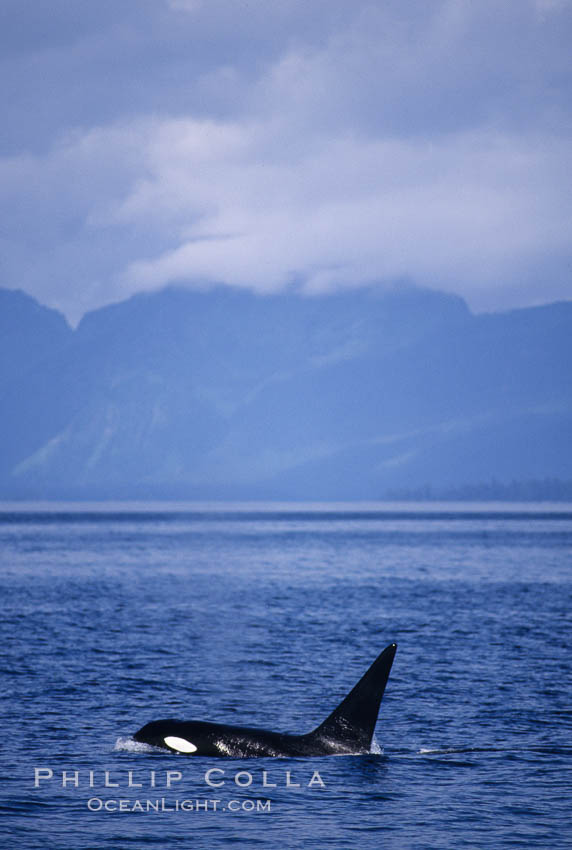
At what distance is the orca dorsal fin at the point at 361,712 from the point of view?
2675 centimetres

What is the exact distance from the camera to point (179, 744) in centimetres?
2727

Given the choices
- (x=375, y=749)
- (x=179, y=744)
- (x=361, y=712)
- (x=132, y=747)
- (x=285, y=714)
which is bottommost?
(x=375, y=749)

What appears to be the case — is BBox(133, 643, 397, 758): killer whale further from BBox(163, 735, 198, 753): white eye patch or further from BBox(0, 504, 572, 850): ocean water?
BBox(0, 504, 572, 850): ocean water

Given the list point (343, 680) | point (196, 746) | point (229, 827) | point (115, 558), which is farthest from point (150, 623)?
point (115, 558)

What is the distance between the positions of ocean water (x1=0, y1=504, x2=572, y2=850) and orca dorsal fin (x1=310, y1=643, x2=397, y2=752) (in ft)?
1.72

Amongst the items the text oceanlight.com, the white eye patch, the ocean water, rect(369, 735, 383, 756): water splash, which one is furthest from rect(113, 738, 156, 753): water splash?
rect(369, 735, 383, 756): water splash

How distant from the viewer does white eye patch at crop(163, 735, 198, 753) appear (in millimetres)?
27109

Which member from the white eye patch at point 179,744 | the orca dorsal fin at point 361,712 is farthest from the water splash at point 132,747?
the orca dorsal fin at point 361,712

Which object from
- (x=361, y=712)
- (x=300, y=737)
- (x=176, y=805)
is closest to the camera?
(x=176, y=805)

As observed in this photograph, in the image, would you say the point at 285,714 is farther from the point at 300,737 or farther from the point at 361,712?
the point at 361,712

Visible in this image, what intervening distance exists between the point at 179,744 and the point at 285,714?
6752mm

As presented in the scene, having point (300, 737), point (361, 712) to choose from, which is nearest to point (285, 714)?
point (300, 737)

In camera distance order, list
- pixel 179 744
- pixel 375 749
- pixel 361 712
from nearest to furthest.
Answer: pixel 361 712 < pixel 179 744 < pixel 375 749

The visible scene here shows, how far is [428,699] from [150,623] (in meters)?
28.9
